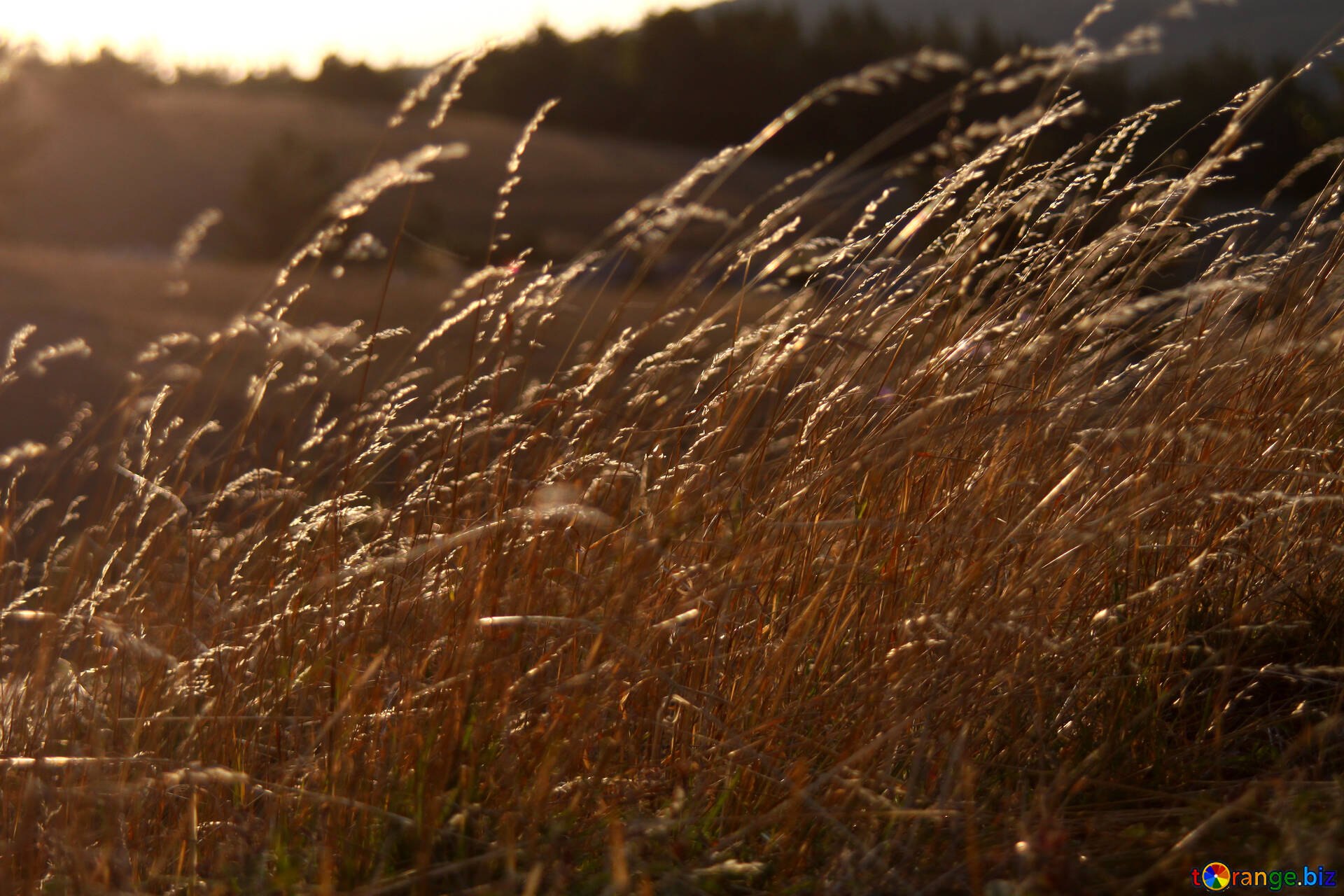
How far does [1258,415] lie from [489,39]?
1.36 m

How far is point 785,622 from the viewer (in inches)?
63.6

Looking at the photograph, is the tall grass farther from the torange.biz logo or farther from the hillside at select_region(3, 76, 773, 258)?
the hillside at select_region(3, 76, 773, 258)

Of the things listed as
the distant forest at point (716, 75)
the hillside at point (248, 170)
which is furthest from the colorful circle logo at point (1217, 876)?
the distant forest at point (716, 75)

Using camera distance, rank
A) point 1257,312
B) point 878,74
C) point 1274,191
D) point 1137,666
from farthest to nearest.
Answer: point 1274,191, point 1257,312, point 878,74, point 1137,666

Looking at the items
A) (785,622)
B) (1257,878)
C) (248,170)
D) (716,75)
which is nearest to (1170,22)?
(716,75)

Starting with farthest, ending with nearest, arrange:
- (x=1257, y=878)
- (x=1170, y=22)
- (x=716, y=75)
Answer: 1. (x=1170, y=22)
2. (x=716, y=75)
3. (x=1257, y=878)

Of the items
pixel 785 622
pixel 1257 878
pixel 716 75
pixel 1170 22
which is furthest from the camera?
pixel 1170 22

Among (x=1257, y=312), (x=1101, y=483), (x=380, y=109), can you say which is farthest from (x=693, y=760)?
(x=380, y=109)

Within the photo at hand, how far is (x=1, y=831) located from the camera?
149 cm

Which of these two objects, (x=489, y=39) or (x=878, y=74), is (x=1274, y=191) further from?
(x=489, y=39)

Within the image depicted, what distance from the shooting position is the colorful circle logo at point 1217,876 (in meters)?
1.13

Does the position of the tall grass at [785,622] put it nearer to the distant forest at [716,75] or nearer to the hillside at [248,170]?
the hillside at [248,170]

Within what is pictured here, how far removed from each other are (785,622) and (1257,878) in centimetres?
68

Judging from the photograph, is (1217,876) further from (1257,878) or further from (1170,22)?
(1170,22)
